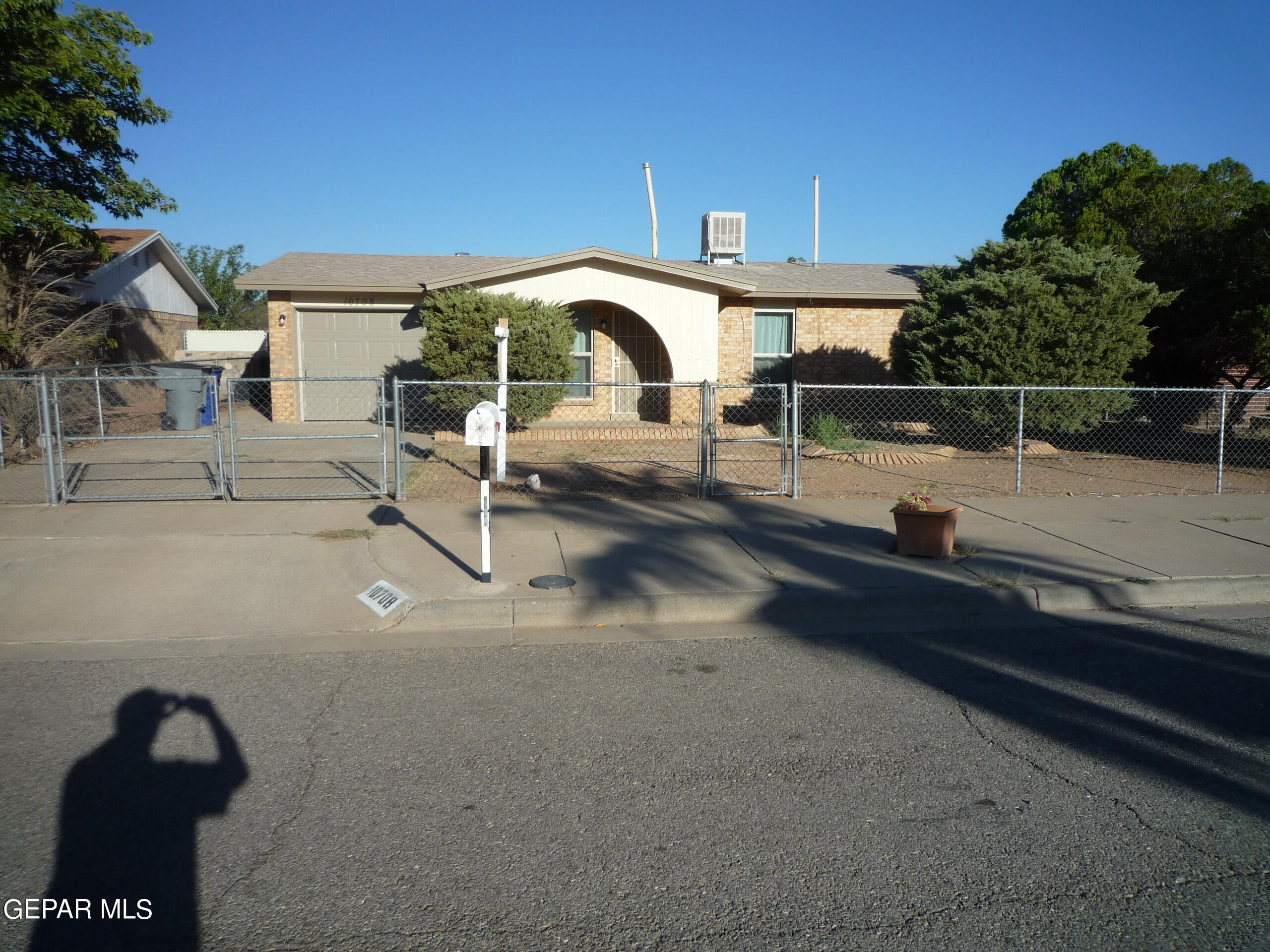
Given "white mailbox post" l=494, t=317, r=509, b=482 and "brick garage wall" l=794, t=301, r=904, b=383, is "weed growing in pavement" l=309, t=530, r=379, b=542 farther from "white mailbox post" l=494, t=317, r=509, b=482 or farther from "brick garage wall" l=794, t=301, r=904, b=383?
"brick garage wall" l=794, t=301, r=904, b=383

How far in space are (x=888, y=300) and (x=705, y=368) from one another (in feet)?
14.9

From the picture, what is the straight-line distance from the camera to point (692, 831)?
3.56m

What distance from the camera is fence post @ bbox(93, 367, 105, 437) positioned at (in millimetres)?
12594

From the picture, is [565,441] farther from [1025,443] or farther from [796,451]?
[1025,443]

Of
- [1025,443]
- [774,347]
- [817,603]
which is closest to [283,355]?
[774,347]

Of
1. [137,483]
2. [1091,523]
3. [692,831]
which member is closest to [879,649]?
[692,831]

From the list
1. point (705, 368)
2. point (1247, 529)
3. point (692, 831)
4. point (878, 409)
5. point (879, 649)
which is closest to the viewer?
point (692, 831)

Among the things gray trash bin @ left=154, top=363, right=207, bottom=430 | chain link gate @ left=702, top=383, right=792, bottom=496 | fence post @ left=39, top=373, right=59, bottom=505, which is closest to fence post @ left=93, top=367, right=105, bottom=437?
fence post @ left=39, top=373, right=59, bottom=505

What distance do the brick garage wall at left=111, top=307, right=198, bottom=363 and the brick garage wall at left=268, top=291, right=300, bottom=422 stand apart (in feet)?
17.4

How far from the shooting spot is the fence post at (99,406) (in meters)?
12.6

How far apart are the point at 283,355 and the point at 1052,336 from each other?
13.6 metres

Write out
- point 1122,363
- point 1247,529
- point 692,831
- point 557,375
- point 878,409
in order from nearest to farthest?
point 692,831 < point 1247,529 < point 1122,363 < point 557,375 < point 878,409

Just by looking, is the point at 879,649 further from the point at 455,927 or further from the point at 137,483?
the point at 137,483

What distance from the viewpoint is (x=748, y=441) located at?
10727 millimetres
